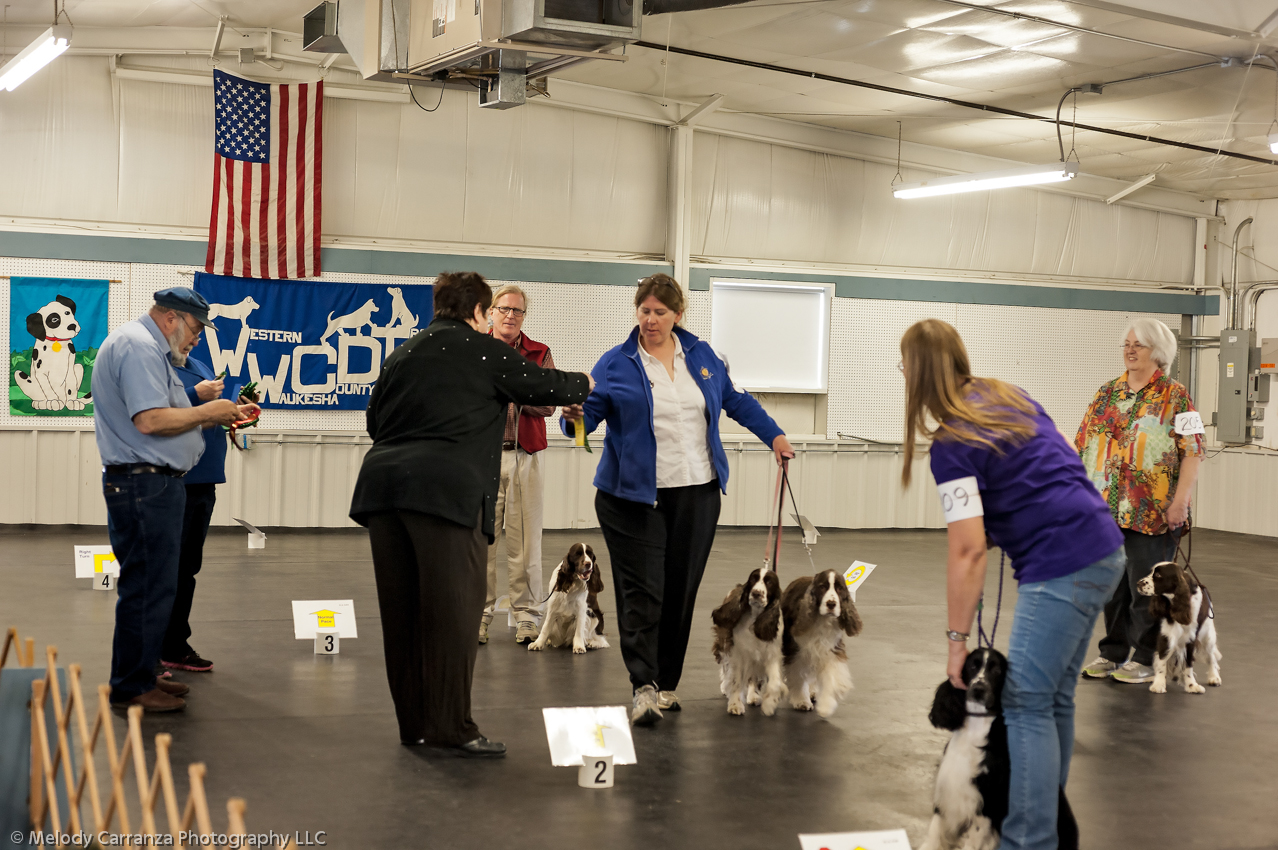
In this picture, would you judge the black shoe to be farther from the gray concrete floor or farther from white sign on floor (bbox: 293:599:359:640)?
white sign on floor (bbox: 293:599:359:640)

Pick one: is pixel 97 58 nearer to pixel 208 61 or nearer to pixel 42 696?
pixel 208 61

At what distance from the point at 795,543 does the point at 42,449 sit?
677 centimetres

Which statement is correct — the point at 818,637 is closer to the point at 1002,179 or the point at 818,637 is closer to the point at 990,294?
the point at 1002,179

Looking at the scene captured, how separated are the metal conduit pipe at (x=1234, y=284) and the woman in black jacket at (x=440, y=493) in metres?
11.4

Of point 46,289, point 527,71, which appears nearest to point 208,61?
point 46,289

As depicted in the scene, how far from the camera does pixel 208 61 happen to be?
31.1 ft

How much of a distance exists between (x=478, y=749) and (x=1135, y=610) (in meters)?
3.28

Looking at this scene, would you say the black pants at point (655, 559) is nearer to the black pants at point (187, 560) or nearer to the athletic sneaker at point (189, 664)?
the black pants at point (187, 560)

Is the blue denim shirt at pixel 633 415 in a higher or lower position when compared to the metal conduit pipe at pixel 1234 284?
lower

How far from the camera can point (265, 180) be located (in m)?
9.62

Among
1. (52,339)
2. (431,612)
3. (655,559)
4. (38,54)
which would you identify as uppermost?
(38,54)

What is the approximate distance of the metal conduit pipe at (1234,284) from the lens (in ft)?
42.0

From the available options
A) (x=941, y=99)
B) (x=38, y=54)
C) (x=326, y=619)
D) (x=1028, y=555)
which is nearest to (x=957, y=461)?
(x=1028, y=555)

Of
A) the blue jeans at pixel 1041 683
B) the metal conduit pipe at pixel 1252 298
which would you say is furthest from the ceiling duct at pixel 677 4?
the metal conduit pipe at pixel 1252 298
